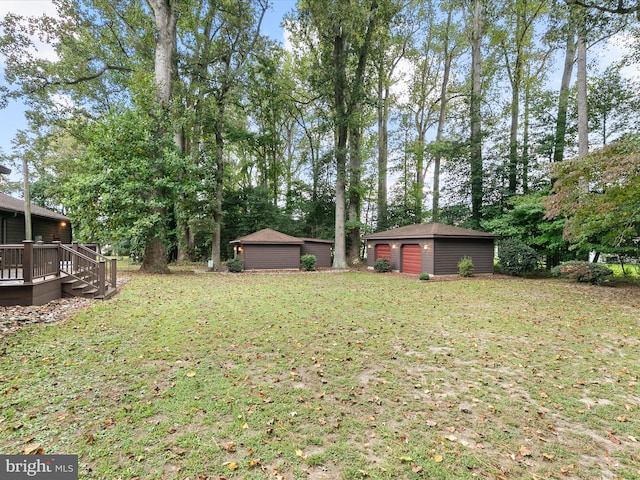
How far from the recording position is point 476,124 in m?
19.4

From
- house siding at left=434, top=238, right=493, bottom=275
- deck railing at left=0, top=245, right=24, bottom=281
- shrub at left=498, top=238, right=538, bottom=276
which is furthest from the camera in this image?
house siding at left=434, top=238, right=493, bottom=275

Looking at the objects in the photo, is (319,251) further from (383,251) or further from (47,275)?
(47,275)

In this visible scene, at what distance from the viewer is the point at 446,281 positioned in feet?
44.3

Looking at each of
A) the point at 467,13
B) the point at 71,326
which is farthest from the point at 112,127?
the point at 467,13

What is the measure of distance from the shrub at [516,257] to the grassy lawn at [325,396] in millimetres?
9081

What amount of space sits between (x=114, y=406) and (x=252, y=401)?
140 centimetres

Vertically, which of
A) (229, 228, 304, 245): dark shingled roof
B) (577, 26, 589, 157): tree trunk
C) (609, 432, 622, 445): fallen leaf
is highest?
(577, 26, 589, 157): tree trunk

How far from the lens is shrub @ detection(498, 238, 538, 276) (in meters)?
14.9

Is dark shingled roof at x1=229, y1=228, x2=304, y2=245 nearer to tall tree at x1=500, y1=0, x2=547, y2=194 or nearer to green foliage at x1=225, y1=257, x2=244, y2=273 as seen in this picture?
green foliage at x1=225, y1=257, x2=244, y2=273

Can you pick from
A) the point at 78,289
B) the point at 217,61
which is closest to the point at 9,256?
→ the point at 78,289

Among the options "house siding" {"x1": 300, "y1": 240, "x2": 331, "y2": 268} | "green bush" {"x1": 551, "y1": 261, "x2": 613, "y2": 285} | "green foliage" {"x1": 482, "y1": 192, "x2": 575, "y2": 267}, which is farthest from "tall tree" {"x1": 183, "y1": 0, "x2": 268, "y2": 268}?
"green bush" {"x1": 551, "y1": 261, "x2": 613, "y2": 285}

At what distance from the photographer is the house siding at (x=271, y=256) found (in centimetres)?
1889

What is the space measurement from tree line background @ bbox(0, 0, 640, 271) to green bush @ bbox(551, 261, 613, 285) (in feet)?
3.70

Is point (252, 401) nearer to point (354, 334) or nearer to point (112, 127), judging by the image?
point (354, 334)
